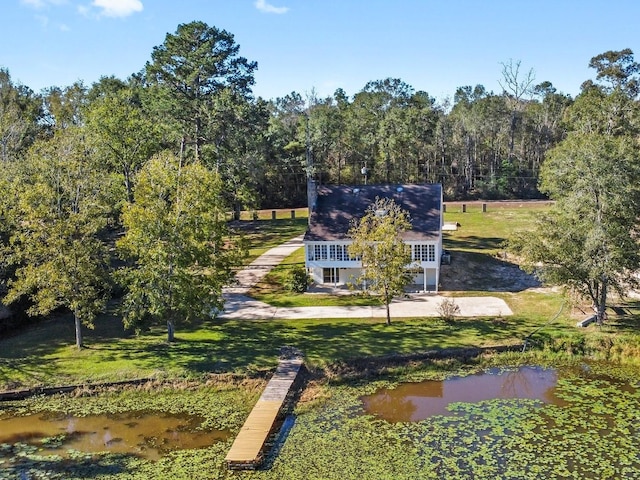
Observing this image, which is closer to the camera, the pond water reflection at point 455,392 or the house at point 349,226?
the pond water reflection at point 455,392

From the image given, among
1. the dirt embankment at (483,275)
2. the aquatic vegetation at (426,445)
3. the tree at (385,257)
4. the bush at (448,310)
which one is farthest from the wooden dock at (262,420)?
the dirt embankment at (483,275)

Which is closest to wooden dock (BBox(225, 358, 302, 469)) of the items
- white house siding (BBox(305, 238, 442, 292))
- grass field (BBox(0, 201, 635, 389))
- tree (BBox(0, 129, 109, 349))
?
grass field (BBox(0, 201, 635, 389))

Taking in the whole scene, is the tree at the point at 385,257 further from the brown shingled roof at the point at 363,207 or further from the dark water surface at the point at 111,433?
the dark water surface at the point at 111,433

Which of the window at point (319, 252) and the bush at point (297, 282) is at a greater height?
the window at point (319, 252)

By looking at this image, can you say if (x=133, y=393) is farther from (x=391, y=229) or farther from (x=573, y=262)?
(x=573, y=262)

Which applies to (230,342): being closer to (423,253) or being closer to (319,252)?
(319,252)

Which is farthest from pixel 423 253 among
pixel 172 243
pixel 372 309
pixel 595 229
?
pixel 172 243
